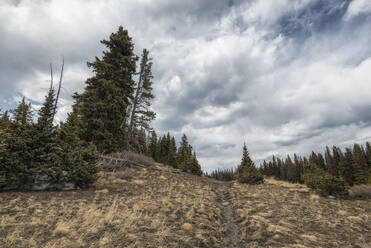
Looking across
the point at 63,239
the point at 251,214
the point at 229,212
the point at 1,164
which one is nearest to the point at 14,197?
the point at 1,164

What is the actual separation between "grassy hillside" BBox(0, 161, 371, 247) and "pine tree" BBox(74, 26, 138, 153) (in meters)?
7.66

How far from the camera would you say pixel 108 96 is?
16.8 m

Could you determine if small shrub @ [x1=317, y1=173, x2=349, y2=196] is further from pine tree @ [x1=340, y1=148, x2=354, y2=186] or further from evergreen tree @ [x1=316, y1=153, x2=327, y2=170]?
evergreen tree @ [x1=316, y1=153, x2=327, y2=170]

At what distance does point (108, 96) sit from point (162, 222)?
13.9 meters

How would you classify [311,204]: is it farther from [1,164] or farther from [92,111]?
[92,111]

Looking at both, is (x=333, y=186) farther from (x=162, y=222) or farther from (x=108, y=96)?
(x=108, y=96)

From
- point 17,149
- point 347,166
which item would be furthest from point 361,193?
point 347,166

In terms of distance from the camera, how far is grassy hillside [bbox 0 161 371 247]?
525 centimetres

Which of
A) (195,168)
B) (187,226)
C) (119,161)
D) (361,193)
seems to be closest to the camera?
(187,226)

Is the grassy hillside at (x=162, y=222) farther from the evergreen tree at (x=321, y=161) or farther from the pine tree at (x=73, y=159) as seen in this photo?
the evergreen tree at (x=321, y=161)

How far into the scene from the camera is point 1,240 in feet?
15.1

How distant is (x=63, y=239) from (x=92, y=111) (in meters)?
13.9

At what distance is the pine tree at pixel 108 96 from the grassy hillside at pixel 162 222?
7.66 meters

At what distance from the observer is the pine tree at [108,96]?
16.3 metres
